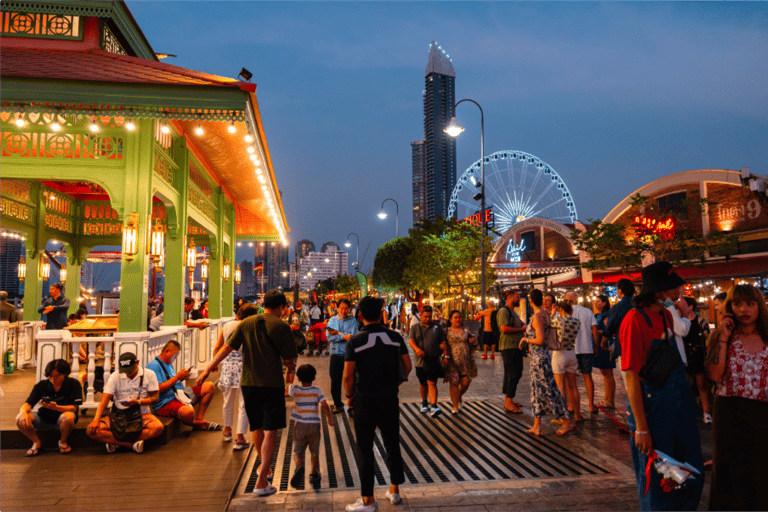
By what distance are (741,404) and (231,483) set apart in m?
4.14

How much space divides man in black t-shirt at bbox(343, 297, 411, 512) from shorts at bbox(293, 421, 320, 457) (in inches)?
29.9

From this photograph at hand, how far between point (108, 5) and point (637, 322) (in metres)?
9.00

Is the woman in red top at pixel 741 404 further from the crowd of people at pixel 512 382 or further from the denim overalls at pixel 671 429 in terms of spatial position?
the denim overalls at pixel 671 429

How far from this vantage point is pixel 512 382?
24.7 ft

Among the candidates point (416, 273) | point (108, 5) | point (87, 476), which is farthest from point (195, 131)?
point (416, 273)

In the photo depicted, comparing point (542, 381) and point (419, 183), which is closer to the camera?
point (542, 381)

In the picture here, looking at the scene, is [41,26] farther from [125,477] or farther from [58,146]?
[125,477]

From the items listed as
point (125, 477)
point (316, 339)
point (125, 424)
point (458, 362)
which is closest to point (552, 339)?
point (458, 362)

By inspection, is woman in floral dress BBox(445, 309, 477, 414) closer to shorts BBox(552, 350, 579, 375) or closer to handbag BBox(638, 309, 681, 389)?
A: shorts BBox(552, 350, 579, 375)

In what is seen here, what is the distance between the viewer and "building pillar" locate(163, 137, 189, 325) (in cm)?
900

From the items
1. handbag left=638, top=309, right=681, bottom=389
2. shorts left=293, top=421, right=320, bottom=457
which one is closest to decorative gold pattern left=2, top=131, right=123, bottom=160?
shorts left=293, top=421, right=320, bottom=457

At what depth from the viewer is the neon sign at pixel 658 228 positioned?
1307 cm

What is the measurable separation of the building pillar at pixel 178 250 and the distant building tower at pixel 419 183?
15976 cm

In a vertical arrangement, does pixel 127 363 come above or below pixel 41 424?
above
